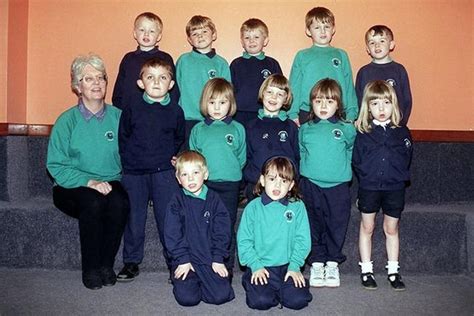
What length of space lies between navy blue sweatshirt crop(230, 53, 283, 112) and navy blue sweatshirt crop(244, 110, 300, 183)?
14.1 inches

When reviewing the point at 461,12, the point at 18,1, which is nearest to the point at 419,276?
the point at 461,12

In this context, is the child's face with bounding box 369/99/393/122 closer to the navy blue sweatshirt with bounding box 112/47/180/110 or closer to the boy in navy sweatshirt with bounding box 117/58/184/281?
the boy in navy sweatshirt with bounding box 117/58/184/281

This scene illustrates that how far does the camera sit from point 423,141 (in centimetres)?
386

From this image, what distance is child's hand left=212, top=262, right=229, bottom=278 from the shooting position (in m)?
2.83

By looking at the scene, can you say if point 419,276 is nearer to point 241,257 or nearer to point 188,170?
point 241,257

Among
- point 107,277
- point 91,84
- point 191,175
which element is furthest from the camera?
point 91,84

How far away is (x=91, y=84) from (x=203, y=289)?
134cm

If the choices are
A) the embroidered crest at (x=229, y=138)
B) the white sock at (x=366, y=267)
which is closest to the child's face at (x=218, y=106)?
the embroidered crest at (x=229, y=138)

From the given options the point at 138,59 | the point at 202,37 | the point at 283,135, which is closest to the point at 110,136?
the point at 138,59

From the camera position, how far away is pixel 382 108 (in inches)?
123

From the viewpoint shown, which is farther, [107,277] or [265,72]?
[265,72]

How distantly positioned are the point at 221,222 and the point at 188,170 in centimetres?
33

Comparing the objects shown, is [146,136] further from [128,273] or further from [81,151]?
[128,273]

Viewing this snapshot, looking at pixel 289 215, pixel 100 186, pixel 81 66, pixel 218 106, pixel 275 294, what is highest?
pixel 81 66
